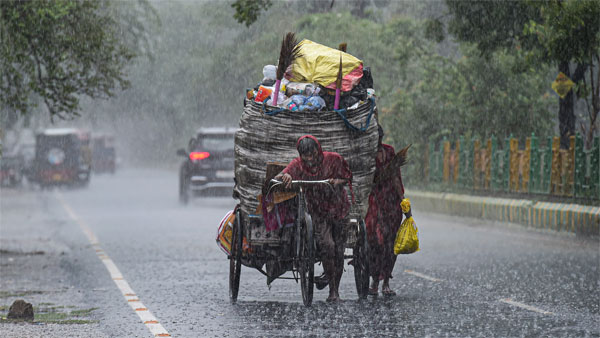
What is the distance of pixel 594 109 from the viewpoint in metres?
21.4

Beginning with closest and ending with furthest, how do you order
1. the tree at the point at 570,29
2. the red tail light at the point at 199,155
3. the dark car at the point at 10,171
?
1. the tree at the point at 570,29
2. the red tail light at the point at 199,155
3. the dark car at the point at 10,171

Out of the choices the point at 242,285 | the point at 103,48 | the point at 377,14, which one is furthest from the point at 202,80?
the point at 242,285

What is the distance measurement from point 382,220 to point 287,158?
4.18 feet

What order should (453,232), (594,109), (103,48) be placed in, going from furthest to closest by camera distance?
(594,109), (453,232), (103,48)

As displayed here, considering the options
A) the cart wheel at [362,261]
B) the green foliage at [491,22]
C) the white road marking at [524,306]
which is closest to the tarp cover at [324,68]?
the cart wheel at [362,261]

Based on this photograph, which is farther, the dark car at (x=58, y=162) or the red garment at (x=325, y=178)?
the dark car at (x=58, y=162)

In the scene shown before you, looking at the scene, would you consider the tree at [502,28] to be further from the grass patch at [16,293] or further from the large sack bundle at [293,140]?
the grass patch at [16,293]

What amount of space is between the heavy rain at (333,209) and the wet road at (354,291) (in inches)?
1.8

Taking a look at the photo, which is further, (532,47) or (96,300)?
(532,47)

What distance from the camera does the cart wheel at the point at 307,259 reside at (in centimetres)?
923

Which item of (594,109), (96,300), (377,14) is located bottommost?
(96,300)

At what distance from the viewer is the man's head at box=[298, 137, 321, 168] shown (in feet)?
30.8

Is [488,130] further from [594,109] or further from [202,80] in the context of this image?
[202,80]

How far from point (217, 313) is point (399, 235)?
1.92 metres
